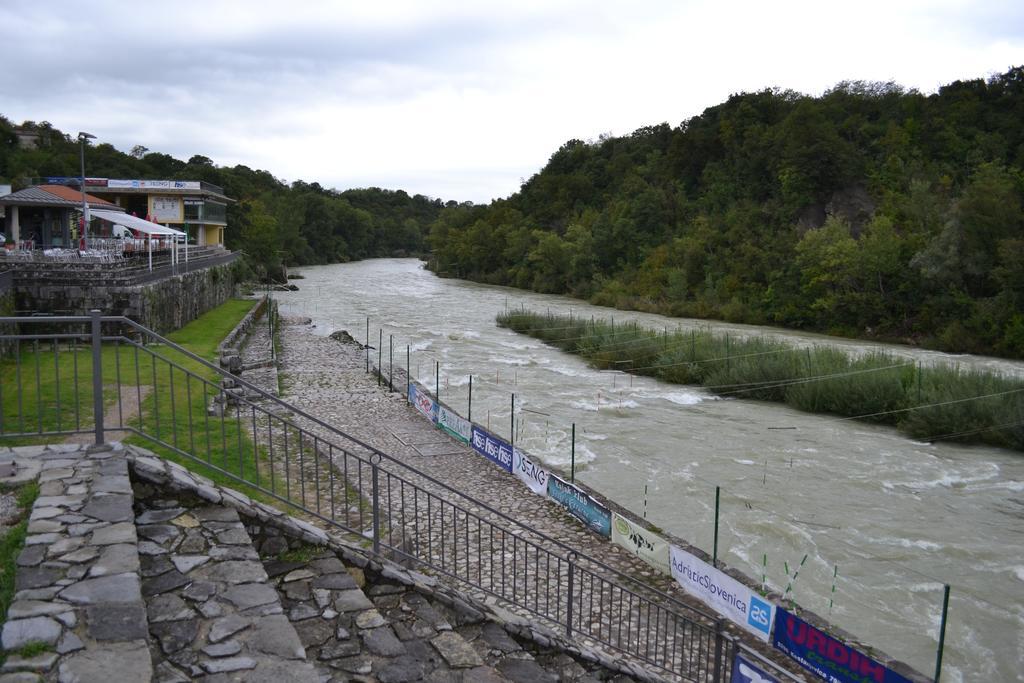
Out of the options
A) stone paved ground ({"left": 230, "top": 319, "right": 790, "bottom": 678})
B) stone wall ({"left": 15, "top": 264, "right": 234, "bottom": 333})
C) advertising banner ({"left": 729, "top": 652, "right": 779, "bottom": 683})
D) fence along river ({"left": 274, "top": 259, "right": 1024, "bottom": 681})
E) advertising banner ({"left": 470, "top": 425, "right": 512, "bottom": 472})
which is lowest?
fence along river ({"left": 274, "top": 259, "right": 1024, "bottom": 681})

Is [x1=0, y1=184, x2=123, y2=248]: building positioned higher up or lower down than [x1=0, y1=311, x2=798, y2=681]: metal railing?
higher up

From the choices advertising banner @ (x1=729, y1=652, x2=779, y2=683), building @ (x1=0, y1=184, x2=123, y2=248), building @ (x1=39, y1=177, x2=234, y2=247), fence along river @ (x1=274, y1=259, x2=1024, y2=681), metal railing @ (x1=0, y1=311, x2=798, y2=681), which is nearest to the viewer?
advertising banner @ (x1=729, y1=652, x2=779, y2=683)

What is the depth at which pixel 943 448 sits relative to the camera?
18.6 meters

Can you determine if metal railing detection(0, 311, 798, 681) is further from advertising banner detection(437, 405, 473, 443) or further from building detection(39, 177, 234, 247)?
building detection(39, 177, 234, 247)

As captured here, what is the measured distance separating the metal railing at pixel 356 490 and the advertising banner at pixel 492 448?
184 centimetres

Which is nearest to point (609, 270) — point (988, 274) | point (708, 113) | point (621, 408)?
point (708, 113)

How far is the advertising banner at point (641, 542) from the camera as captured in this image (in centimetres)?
1030

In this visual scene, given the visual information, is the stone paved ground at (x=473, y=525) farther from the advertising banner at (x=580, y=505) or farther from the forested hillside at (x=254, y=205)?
the forested hillside at (x=254, y=205)

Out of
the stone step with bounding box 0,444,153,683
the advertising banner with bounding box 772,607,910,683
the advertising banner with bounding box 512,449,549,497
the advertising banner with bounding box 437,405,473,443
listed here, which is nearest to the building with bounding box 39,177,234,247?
the advertising banner with bounding box 437,405,473,443

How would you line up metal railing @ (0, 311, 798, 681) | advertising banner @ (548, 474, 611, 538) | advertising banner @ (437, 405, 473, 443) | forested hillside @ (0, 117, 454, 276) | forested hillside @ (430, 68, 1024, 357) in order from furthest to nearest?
forested hillside @ (0, 117, 454, 276) → forested hillside @ (430, 68, 1024, 357) → advertising banner @ (437, 405, 473, 443) → advertising banner @ (548, 474, 611, 538) → metal railing @ (0, 311, 798, 681)

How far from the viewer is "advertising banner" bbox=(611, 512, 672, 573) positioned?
1030cm

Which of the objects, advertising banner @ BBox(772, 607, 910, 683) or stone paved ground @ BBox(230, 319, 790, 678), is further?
stone paved ground @ BBox(230, 319, 790, 678)

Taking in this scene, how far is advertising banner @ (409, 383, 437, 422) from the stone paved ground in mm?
242

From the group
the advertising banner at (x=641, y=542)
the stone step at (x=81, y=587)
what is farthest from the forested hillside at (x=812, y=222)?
the stone step at (x=81, y=587)
